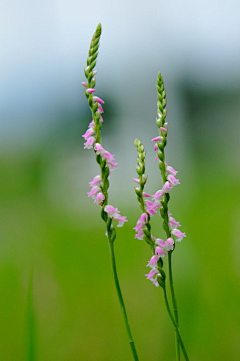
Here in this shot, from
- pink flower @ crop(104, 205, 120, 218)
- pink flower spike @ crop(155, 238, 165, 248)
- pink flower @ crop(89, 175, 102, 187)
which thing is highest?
pink flower @ crop(89, 175, 102, 187)

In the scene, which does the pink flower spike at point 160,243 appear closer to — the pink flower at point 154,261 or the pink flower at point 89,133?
the pink flower at point 154,261

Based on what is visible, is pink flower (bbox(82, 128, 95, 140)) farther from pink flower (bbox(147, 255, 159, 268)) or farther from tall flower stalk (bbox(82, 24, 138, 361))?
pink flower (bbox(147, 255, 159, 268))

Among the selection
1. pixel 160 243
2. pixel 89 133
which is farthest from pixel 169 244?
pixel 89 133

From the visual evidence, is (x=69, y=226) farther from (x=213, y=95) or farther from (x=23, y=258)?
(x=213, y=95)

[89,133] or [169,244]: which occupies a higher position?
[89,133]

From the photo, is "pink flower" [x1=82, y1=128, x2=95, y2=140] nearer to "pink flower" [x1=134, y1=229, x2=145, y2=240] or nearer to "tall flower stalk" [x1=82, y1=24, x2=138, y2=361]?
"tall flower stalk" [x1=82, y1=24, x2=138, y2=361]

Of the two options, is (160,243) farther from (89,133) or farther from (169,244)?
(89,133)

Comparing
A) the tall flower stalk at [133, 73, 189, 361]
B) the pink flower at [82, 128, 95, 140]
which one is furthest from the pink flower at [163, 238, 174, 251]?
the pink flower at [82, 128, 95, 140]

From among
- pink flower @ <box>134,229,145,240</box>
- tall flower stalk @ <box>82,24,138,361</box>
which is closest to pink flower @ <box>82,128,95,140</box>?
tall flower stalk @ <box>82,24,138,361</box>

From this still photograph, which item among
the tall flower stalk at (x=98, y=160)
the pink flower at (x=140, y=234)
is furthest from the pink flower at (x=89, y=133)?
the pink flower at (x=140, y=234)

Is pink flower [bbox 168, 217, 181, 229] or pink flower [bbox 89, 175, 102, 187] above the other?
pink flower [bbox 89, 175, 102, 187]

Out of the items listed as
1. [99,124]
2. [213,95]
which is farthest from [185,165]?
[99,124]
